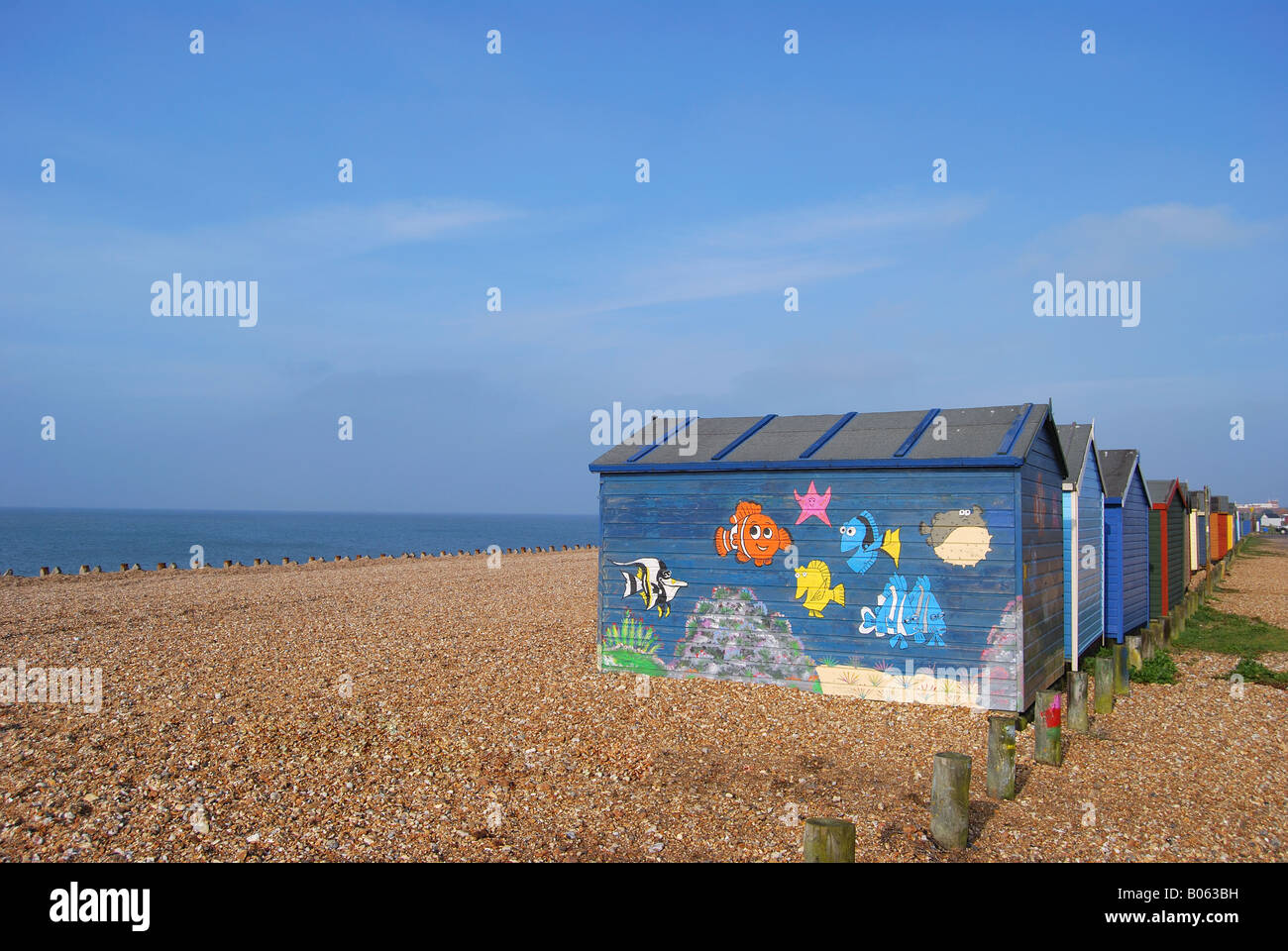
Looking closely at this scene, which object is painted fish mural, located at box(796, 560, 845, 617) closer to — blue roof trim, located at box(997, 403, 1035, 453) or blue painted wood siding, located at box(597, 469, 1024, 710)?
blue painted wood siding, located at box(597, 469, 1024, 710)

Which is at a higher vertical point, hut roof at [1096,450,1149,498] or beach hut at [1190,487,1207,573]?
hut roof at [1096,450,1149,498]

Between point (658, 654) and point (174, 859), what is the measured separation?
23.5 ft

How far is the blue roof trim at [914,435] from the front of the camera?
→ 11.1 meters

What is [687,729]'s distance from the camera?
394 inches

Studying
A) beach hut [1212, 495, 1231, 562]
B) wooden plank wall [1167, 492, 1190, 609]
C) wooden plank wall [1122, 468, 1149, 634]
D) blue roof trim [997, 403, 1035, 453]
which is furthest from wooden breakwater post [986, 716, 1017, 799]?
beach hut [1212, 495, 1231, 562]

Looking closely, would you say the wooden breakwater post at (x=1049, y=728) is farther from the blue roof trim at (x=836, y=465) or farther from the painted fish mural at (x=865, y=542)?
the blue roof trim at (x=836, y=465)

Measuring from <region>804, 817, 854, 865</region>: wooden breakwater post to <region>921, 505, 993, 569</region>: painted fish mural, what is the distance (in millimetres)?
6134

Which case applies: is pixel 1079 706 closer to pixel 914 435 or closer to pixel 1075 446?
pixel 914 435

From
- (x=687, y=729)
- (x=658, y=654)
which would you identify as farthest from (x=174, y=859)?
(x=658, y=654)

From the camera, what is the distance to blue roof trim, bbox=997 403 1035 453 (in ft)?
34.3

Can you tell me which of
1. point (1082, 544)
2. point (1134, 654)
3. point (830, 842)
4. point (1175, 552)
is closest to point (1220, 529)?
point (1175, 552)

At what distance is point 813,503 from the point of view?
453 inches

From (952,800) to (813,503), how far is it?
5.34 m
